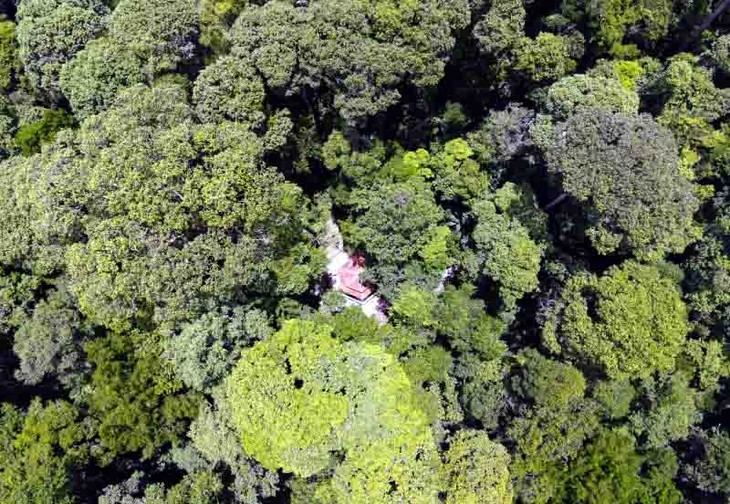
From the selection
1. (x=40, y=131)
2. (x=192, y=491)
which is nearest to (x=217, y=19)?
(x=40, y=131)

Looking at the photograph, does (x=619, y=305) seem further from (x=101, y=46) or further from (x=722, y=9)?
(x=101, y=46)

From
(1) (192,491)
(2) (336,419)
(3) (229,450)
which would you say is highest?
(2) (336,419)

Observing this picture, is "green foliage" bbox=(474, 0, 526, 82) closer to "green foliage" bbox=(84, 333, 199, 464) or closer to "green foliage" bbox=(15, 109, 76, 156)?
"green foliage" bbox=(84, 333, 199, 464)

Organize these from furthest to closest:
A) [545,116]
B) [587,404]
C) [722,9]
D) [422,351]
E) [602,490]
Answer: [722,9] → [545,116] → [422,351] → [587,404] → [602,490]

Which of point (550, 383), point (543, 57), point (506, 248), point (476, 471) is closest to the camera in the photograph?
point (476, 471)

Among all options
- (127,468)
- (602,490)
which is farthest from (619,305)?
(127,468)

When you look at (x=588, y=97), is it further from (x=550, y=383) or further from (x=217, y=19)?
(x=217, y=19)
